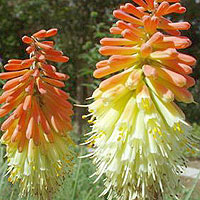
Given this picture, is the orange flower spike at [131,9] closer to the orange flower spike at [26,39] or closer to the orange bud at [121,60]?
the orange bud at [121,60]

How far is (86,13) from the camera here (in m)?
11.3

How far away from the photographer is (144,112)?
1.75 m

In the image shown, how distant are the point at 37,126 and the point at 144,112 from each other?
78 cm

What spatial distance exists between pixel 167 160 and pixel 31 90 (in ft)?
3.13

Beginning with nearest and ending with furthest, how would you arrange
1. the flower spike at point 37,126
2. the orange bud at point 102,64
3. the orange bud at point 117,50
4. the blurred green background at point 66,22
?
the orange bud at point 117,50 → the orange bud at point 102,64 → the flower spike at point 37,126 → the blurred green background at point 66,22

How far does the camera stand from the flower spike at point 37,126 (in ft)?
7.23

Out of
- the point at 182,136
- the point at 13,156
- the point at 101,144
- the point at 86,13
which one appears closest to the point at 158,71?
the point at 182,136

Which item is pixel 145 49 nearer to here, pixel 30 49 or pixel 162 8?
pixel 162 8

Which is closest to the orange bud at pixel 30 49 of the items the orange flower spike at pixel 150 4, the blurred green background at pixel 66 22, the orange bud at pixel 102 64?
the orange bud at pixel 102 64

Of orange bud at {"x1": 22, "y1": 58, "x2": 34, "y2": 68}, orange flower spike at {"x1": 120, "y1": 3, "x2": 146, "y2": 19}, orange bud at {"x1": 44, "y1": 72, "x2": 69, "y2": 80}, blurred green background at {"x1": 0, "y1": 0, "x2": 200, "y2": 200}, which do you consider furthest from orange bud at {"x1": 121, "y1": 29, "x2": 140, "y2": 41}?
blurred green background at {"x1": 0, "y1": 0, "x2": 200, "y2": 200}

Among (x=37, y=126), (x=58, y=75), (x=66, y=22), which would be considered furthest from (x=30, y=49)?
(x=66, y=22)

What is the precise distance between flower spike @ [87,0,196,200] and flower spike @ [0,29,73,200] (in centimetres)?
44

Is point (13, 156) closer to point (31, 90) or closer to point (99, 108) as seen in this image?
point (31, 90)

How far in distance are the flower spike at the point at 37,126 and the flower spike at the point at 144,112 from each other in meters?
0.44
